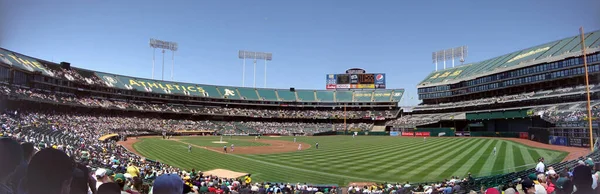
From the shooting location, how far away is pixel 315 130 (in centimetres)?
8375

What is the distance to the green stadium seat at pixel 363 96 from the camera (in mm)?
102375

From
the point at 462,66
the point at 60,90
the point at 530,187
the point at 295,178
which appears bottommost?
the point at 295,178

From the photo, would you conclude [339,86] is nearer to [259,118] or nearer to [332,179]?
[259,118]

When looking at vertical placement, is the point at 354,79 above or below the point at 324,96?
above

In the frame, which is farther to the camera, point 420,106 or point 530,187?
point 420,106

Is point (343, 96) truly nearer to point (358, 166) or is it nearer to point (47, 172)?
point (358, 166)

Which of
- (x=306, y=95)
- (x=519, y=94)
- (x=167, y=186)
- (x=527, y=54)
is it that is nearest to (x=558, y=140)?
(x=519, y=94)

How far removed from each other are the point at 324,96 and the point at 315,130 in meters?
22.9

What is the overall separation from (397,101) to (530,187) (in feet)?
320

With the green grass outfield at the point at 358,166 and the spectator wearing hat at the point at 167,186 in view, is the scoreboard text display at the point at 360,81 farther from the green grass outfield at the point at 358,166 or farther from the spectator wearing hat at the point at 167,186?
the spectator wearing hat at the point at 167,186

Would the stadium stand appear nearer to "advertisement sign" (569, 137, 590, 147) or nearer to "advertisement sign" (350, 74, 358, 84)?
"advertisement sign" (569, 137, 590, 147)

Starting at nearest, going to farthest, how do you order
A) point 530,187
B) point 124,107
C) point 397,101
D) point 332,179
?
1. point 530,187
2. point 332,179
3. point 124,107
4. point 397,101

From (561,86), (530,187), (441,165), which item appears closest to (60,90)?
(441,165)

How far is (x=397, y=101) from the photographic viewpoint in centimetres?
10012
